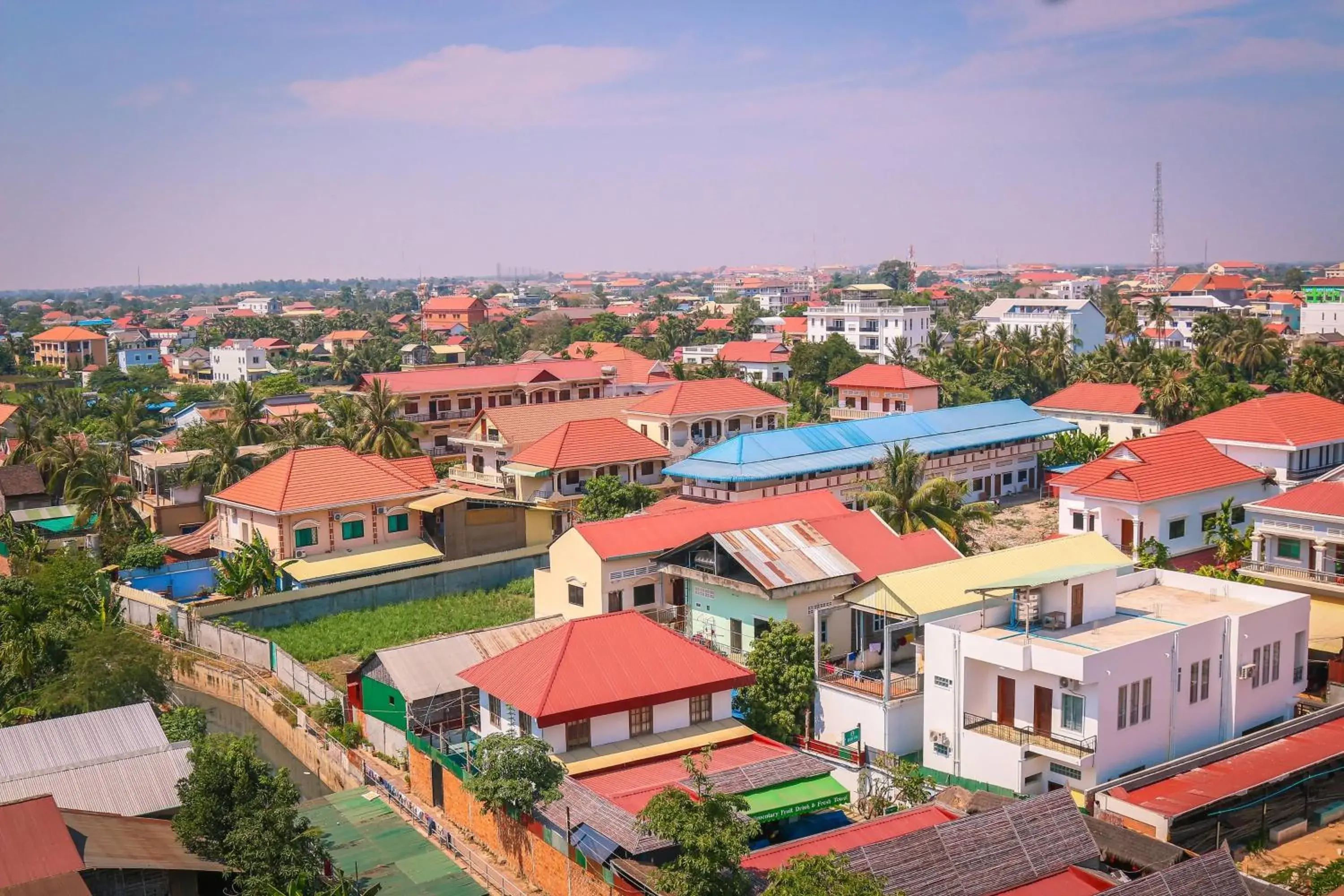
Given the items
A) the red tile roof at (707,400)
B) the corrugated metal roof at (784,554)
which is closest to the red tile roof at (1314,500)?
the corrugated metal roof at (784,554)

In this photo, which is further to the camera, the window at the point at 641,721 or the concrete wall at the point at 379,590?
the concrete wall at the point at 379,590

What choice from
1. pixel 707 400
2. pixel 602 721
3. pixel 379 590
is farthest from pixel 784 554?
pixel 707 400

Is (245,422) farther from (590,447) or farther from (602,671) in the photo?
(602,671)

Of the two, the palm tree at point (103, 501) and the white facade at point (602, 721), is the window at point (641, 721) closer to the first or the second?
the white facade at point (602, 721)

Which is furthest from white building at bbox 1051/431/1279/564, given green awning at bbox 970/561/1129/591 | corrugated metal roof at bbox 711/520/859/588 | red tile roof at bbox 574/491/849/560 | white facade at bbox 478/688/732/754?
white facade at bbox 478/688/732/754

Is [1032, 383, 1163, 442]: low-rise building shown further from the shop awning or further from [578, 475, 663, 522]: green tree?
the shop awning
